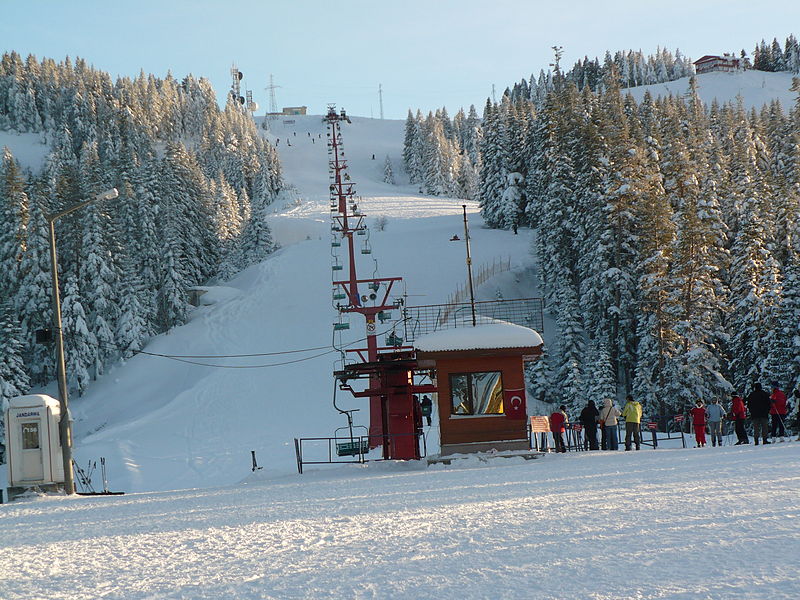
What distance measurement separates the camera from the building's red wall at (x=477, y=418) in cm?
2138

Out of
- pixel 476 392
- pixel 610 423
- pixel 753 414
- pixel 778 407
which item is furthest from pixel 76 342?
pixel 753 414

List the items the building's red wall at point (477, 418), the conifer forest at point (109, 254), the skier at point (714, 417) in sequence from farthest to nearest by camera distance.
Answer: the conifer forest at point (109, 254), the skier at point (714, 417), the building's red wall at point (477, 418)

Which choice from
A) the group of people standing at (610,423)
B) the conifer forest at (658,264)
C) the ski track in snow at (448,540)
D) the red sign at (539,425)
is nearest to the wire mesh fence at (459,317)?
the red sign at (539,425)

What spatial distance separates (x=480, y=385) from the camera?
70.7ft

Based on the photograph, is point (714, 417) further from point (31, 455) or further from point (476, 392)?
point (31, 455)

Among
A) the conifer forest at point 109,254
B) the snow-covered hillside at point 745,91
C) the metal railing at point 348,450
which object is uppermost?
the snow-covered hillside at point 745,91

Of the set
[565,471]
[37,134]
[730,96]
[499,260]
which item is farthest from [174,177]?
[730,96]

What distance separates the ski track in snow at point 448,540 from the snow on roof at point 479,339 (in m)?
5.18

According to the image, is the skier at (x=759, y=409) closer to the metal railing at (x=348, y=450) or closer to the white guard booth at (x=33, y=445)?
the metal railing at (x=348, y=450)

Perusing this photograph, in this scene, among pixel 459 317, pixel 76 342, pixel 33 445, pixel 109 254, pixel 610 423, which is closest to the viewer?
pixel 33 445

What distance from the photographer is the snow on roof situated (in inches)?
836

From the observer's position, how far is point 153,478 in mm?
33094

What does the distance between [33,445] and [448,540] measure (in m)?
14.8

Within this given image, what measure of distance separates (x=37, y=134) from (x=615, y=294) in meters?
138
